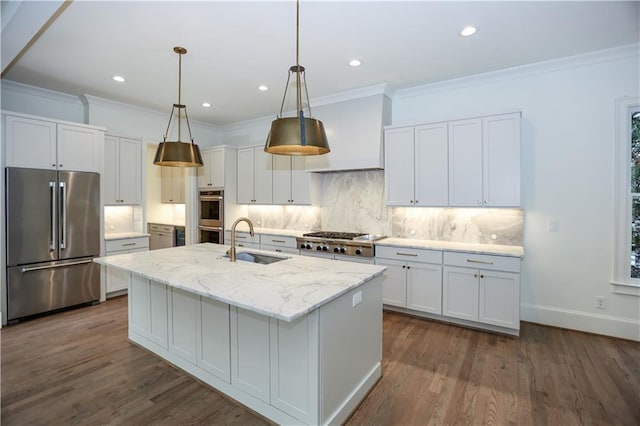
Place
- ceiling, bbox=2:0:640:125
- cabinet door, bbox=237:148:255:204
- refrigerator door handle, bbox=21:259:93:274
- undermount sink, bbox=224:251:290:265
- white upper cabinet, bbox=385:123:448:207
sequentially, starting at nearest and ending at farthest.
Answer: ceiling, bbox=2:0:640:125 < undermount sink, bbox=224:251:290:265 < refrigerator door handle, bbox=21:259:93:274 < white upper cabinet, bbox=385:123:448:207 < cabinet door, bbox=237:148:255:204

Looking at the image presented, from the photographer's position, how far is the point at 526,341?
321 cm

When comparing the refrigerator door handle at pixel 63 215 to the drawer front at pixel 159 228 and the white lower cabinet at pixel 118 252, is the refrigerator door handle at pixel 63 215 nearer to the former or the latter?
the white lower cabinet at pixel 118 252

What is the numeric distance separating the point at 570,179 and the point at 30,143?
611 centimetres

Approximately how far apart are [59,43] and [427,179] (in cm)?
405

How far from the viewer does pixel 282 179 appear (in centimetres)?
520

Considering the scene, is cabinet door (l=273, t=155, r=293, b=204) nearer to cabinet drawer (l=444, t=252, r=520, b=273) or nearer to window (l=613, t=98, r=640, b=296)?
cabinet drawer (l=444, t=252, r=520, b=273)

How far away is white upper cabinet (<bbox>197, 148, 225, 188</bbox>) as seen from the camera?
18.4ft

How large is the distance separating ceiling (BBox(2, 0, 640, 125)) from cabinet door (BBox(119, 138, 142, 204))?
0.98 meters

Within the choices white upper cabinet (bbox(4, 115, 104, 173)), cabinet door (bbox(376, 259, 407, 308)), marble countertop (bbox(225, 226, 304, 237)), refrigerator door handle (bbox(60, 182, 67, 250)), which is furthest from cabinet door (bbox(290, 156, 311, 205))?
refrigerator door handle (bbox(60, 182, 67, 250))

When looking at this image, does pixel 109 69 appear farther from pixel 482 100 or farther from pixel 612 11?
pixel 612 11

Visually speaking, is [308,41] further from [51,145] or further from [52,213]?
[52,213]

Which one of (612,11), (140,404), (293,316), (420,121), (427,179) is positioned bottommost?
(140,404)

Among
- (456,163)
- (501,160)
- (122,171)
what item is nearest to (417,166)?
(456,163)

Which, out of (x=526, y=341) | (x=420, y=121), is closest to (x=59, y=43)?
(x=420, y=121)
